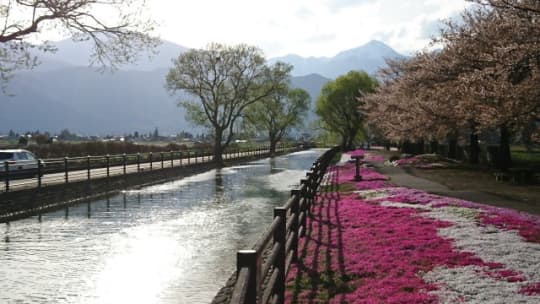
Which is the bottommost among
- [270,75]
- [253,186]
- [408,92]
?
[253,186]

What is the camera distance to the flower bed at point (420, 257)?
7.84 metres

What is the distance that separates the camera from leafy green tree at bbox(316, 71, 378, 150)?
3597 inches

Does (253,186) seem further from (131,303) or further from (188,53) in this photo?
(188,53)

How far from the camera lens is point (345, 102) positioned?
91.9 meters

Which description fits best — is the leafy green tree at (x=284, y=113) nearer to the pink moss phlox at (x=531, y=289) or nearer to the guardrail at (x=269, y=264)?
the guardrail at (x=269, y=264)

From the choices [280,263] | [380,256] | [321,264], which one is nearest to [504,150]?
[380,256]

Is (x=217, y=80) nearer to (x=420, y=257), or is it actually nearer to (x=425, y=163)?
(x=425, y=163)

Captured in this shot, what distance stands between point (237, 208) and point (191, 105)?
44.1 m

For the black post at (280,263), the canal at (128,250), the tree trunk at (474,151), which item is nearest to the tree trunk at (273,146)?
the tree trunk at (474,151)

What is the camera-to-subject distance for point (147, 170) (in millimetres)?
37469

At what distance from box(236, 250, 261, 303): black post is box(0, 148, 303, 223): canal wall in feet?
54.8

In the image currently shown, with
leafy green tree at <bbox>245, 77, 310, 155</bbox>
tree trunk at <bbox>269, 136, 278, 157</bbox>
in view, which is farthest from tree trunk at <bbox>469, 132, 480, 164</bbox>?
leafy green tree at <bbox>245, 77, 310, 155</bbox>

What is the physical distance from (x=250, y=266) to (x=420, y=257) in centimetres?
595

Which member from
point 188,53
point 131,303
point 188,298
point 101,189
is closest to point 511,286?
point 188,298
